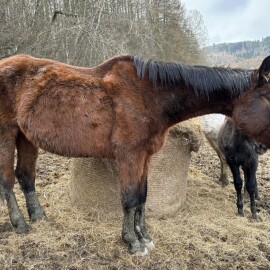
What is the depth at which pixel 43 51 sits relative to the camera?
35.0 ft

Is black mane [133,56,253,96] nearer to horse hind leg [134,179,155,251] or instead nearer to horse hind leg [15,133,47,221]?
horse hind leg [134,179,155,251]

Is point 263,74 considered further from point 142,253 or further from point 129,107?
point 142,253

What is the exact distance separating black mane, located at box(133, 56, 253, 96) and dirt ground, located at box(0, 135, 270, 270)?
1427mm

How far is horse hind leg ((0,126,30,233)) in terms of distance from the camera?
3463 millimetres

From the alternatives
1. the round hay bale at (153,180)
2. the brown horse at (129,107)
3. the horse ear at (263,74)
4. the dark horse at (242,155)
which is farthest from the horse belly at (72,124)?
the dark horse at (242,155)

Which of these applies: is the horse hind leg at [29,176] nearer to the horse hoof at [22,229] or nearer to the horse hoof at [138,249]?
the horse hoof at [22,229]

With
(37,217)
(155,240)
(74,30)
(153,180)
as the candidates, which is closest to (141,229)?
(155,240)

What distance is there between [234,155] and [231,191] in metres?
1.09

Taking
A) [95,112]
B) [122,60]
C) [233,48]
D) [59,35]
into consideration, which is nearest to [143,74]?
[122,60]

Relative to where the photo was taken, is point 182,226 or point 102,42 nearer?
point 182,226

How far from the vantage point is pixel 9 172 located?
11.6 ft

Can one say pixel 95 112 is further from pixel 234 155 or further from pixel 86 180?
pixel 234 155

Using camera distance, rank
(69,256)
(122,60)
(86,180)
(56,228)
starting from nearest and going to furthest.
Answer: (69,256) < (122,60) < (56,228) < (86,180)

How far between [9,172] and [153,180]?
154 cm
